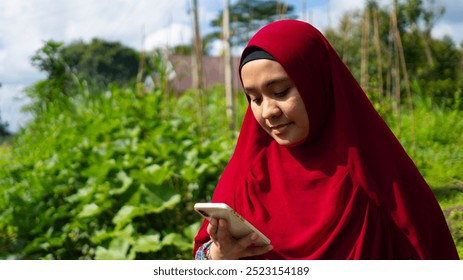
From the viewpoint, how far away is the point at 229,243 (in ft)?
4.42

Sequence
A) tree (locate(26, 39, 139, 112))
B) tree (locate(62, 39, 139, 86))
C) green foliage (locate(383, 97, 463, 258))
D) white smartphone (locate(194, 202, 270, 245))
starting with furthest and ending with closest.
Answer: tree (locate(62, 39, 139, 86)) < tree (locate(26, 39, 139, 112)) < green foliage (locate(383, 97, 463, 258)) < white smartphone (locate(194, 202, 270, 245))

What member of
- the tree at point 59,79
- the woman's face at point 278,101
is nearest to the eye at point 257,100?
the woman's face at point 278,101

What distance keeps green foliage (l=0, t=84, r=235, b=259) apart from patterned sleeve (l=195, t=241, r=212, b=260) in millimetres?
1297

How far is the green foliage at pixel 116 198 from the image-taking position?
300 cm

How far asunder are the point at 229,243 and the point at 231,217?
107mm

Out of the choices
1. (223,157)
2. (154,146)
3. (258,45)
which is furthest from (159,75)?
(258,45)

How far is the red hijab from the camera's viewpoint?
134 cm

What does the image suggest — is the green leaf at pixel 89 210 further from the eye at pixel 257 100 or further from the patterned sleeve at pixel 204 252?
the eye at pixel 257 100

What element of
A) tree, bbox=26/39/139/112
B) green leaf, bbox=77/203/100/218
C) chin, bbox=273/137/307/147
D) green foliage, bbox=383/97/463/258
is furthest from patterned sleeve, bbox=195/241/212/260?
tree, bbox=26/39/139/112

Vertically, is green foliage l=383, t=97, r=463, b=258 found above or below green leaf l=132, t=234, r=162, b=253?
above

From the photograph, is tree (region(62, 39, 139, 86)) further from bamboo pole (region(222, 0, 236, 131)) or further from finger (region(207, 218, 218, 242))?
finger (region(207, 218, 218, 242))

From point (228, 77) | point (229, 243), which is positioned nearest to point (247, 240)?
point (229, 243)

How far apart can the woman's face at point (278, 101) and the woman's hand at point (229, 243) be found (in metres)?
0.24
